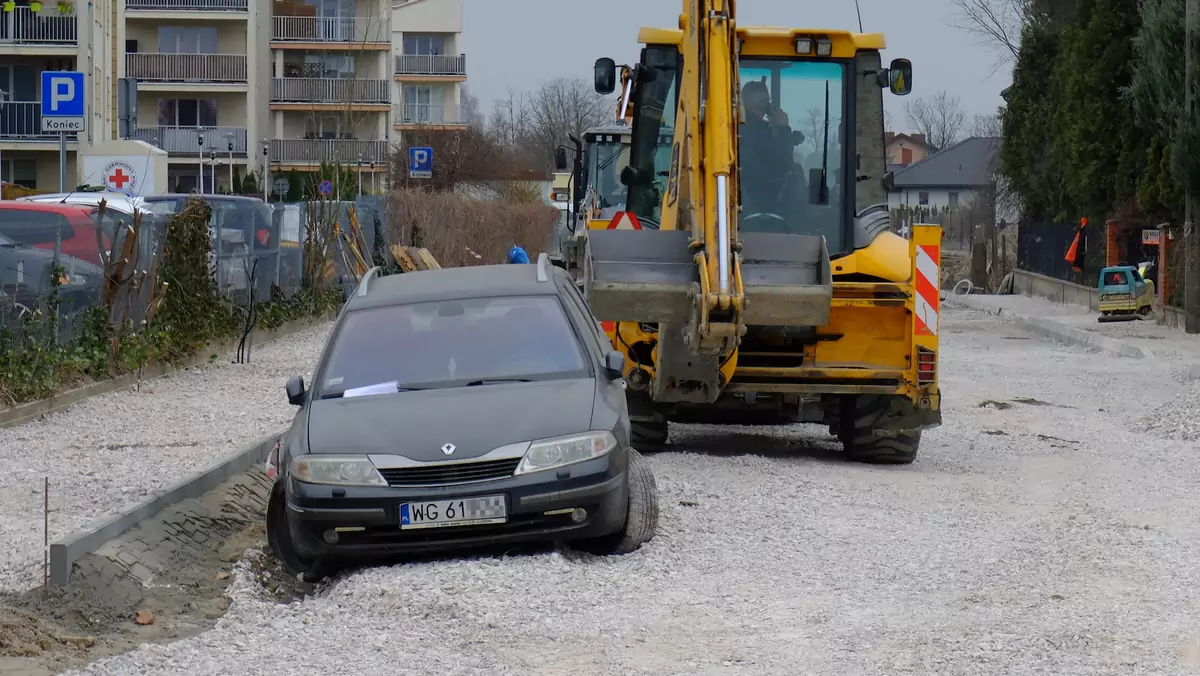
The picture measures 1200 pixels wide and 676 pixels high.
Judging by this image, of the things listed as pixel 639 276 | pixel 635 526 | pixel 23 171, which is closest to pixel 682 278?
pixel 639 276

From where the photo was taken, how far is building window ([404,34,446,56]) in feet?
311

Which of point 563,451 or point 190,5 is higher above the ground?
point 190,5

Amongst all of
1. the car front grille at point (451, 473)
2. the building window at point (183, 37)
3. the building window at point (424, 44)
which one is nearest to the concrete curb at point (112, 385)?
the car front grille at point (451, 473)

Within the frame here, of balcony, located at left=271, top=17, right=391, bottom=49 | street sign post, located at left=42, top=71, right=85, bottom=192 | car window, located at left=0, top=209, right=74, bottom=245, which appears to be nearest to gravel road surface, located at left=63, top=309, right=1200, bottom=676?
car window, located at left=0, top=209, right=74, bottom=245

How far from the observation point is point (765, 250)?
11.5m

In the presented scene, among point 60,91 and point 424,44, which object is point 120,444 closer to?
point 60,91

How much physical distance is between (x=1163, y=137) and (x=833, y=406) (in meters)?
19.9

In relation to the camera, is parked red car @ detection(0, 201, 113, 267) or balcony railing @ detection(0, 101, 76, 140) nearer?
parked red car @ detection(0, 201, 113, 267)

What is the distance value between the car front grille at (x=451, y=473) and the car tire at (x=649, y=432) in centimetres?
475

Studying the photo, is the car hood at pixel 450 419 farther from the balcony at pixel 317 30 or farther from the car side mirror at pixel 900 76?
the balcony at pixel 317 30

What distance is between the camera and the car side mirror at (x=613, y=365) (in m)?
9.01

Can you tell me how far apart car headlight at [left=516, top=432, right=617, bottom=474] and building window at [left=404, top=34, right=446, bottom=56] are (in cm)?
8798

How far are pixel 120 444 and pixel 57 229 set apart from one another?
135 inches

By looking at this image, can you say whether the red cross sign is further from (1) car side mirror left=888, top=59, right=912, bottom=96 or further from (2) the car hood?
(2) the car hood
